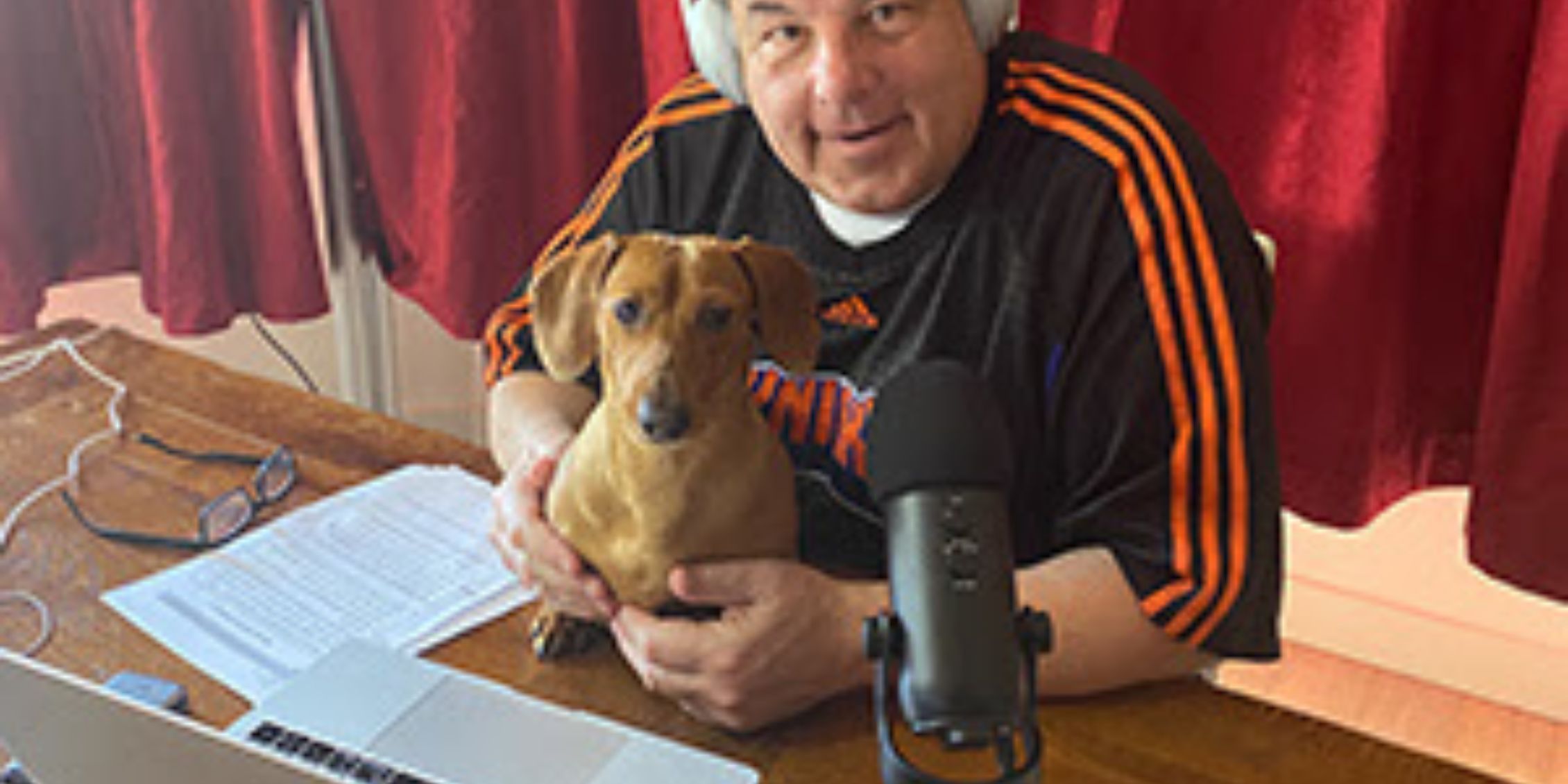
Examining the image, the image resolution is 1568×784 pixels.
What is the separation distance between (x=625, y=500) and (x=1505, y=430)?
124 centimetres

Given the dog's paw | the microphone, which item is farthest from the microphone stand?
the dog's paw

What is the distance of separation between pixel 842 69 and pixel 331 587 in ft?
1.89

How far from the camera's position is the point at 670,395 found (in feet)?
2.61

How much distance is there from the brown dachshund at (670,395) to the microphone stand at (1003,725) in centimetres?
23

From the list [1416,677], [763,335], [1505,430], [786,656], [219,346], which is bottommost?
[1416,677]

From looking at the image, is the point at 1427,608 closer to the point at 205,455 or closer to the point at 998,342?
the point at 998,342

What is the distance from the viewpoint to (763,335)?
87 cm

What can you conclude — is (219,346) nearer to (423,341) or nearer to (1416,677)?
(423,341)

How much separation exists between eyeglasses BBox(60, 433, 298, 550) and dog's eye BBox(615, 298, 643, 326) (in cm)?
56

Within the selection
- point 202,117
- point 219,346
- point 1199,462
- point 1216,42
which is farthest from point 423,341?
point 1199,462

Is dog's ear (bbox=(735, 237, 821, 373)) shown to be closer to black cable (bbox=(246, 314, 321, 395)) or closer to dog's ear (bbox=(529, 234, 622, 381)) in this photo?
dog's ear (bbox=(529, 234, 622, 381))

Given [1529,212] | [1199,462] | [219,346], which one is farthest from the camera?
[219,346]

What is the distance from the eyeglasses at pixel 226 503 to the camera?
3.94 ft

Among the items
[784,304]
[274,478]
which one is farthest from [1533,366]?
[274,478]
